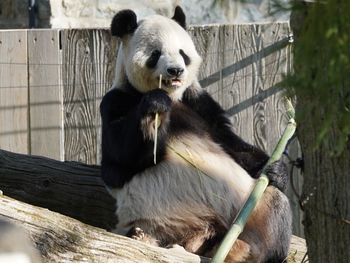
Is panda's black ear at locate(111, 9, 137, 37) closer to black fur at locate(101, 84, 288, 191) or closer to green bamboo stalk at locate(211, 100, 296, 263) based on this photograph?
black fur at locate(101, 84, 288, 191)

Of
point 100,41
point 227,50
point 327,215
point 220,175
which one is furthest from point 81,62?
point 327,215

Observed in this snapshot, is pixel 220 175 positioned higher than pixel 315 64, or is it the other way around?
pixel 315 64

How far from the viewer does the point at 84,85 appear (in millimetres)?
8148

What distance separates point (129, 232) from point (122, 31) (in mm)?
1497

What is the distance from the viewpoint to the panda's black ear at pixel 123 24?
649cm

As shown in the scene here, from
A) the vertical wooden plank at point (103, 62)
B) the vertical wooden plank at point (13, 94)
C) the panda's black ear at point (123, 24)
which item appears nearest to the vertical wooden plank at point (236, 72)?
the vertical wooden plank at point (103, 62)

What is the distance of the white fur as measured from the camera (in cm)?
623

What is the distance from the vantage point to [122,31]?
21.4 ft

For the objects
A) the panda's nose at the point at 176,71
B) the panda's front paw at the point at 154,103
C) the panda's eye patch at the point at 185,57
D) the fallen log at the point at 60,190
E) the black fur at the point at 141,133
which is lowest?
the fallen log at the point at 60,190

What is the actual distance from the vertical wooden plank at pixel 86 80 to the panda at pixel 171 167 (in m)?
1.61

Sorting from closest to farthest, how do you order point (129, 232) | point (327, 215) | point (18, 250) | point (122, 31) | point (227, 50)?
point (18, 250) < point (327, 215) < point (129, 232) < point (122, 31) < point (227, 50)

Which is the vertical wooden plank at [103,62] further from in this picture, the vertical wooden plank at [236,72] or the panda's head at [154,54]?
the panda's head at [154,54]

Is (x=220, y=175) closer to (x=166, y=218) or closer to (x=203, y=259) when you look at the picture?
(x=166, y=218)

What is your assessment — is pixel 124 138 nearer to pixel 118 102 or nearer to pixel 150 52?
pixel 118 102
